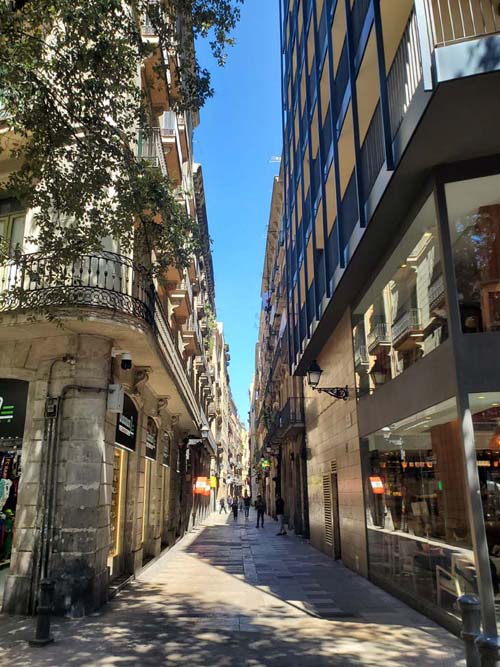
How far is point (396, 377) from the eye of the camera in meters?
10.0

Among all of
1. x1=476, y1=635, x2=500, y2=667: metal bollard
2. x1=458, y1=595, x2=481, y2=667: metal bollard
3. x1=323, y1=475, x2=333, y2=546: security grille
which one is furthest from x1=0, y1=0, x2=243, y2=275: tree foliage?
x1=323, y1=475, x2=333, y2=546: security grille

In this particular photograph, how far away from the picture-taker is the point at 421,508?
30.3ft

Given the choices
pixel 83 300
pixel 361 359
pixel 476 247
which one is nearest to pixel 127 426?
pixel 83 300

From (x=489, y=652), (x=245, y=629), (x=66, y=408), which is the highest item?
(x=66, y=408)

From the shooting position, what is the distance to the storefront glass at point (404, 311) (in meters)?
8.10

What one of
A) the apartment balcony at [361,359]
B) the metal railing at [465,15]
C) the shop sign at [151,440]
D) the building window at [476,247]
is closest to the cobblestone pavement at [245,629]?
the shop sign at [151,440]

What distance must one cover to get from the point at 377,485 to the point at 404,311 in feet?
14.2

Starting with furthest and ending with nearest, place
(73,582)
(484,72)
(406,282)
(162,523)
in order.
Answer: (162,523) → (406,282) → (73,582) → (484,72)

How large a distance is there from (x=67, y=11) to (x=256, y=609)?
378 inches

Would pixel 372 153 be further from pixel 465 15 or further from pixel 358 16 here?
pixel 358 16

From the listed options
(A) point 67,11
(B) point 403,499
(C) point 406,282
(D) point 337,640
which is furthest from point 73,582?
(A) point 67,11

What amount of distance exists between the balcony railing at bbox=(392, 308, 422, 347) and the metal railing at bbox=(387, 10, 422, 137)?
3.04 m

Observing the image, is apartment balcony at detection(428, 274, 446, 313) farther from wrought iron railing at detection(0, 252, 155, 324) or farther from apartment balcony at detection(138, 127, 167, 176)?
apartment balcony at detection(138, 127, 167, 176)

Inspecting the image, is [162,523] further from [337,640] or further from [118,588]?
[337,640]
